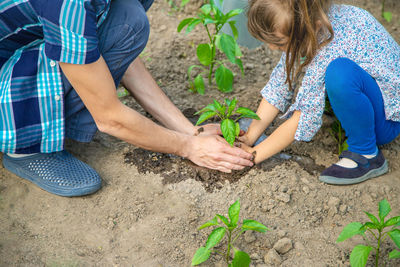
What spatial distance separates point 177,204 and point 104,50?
0.76m

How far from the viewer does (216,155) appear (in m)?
2.13

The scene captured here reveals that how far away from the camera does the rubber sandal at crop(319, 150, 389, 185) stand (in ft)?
6.72

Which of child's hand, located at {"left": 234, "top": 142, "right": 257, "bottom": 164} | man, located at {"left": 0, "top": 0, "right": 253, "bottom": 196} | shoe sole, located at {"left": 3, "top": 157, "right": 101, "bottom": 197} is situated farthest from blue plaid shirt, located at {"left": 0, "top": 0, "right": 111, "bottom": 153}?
child's hand, located at {"left": 234, "top": 142, "right": 257, "bottom": 164}

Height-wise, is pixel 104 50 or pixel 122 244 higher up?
pixel 104 50

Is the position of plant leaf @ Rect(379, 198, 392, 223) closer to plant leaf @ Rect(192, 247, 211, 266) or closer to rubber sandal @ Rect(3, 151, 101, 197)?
plant leaf @ Rect(192, 247, 211, 266)

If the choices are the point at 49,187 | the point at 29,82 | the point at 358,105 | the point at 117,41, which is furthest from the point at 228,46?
the point at 49,187

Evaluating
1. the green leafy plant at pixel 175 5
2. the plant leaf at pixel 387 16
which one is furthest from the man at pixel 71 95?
the plant leaf at pixel 387 16

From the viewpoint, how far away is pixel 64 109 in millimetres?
1993

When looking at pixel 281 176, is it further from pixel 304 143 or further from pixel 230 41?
pixel 230 41

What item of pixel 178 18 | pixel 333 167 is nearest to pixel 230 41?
pixel 333 167

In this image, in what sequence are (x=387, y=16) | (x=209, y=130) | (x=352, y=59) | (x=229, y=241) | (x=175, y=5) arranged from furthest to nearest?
(x=175, y=5)
(x=387, y=16)
(x=209, y=130)
(x=352, y=59)
(x=229, y=241)

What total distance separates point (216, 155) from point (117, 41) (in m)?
0.70

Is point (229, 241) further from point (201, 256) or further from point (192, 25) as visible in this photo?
point (192, 25)

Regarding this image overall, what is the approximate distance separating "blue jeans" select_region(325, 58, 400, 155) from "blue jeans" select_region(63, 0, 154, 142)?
0.85 meters
